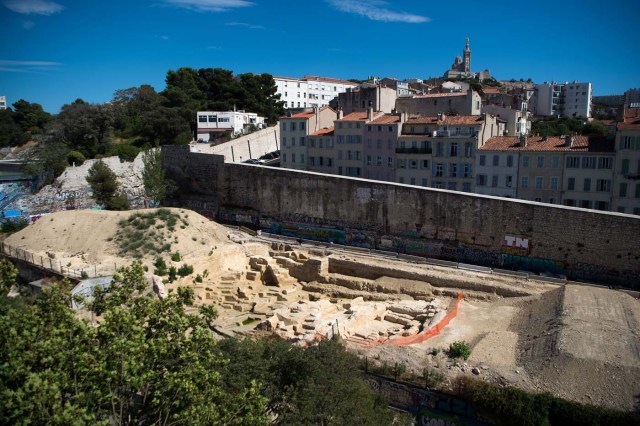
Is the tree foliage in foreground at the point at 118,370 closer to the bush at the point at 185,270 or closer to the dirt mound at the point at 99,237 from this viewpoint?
the bush at the point at 185,270

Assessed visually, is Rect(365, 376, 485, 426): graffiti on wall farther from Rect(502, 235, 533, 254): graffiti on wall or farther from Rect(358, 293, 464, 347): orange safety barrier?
Rect(502, 235, 533, 254): graffiti on wall

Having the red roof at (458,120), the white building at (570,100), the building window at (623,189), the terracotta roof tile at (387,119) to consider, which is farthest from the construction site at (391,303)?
the white building at (570,100)

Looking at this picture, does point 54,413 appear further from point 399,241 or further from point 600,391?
point 399,241

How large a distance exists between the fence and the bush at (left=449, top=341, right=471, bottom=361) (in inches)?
713

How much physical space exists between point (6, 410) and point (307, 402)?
689cm

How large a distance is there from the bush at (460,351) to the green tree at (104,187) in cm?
3267

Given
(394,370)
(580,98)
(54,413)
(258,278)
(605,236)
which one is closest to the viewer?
(54,413)

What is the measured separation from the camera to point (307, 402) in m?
13.1

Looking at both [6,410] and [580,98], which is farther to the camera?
[580,98]

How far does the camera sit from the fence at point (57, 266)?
28.3 metres

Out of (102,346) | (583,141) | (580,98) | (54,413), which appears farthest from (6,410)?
(580,98)

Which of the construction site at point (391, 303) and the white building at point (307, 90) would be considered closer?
Answer: the construction site at point (391, 303)

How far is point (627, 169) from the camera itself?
103 ft

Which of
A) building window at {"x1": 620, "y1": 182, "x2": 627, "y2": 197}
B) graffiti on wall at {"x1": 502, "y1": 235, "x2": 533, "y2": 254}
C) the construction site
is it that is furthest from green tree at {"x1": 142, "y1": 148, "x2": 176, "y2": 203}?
building window at {"x1": 620, "y1": 182, "x2": 627, "y2": 197}
